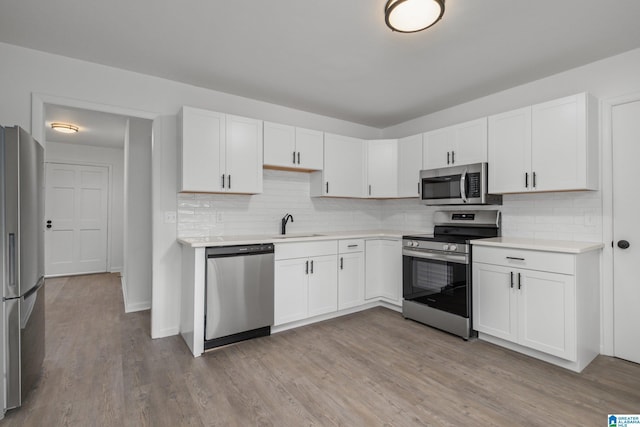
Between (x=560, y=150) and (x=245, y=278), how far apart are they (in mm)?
3048

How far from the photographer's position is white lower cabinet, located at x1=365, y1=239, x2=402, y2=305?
12.8ft

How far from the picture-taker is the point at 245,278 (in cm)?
302

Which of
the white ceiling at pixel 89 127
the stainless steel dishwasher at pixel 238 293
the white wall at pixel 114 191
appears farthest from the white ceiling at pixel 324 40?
the white wall at pixel 114 191

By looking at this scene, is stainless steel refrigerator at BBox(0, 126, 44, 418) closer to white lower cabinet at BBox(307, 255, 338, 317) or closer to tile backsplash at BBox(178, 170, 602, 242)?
tile backsplash at BBox(178, 170, 602, 242)

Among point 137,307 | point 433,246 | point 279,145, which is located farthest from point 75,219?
point 433,246

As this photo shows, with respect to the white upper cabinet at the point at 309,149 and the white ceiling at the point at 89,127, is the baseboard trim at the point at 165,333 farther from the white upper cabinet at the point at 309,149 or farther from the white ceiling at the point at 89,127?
the white ceiling at the point at 89,127

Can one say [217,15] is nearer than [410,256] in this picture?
Yes

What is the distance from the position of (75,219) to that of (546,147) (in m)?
7.60

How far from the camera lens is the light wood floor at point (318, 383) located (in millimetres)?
1960

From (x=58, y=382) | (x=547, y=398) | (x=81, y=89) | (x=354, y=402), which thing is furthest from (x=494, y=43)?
(x=58, y=382)

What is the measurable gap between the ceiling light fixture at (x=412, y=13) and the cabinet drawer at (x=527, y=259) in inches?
78.9

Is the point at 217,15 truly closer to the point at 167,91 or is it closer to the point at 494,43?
the point at 167,91

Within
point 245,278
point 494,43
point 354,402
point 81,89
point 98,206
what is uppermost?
point 494,43

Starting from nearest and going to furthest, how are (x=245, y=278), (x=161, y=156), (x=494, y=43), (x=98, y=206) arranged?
(x=494, y=43) → (x=245, y=278) → (x=161, y=156) → (x=98, y=206)
